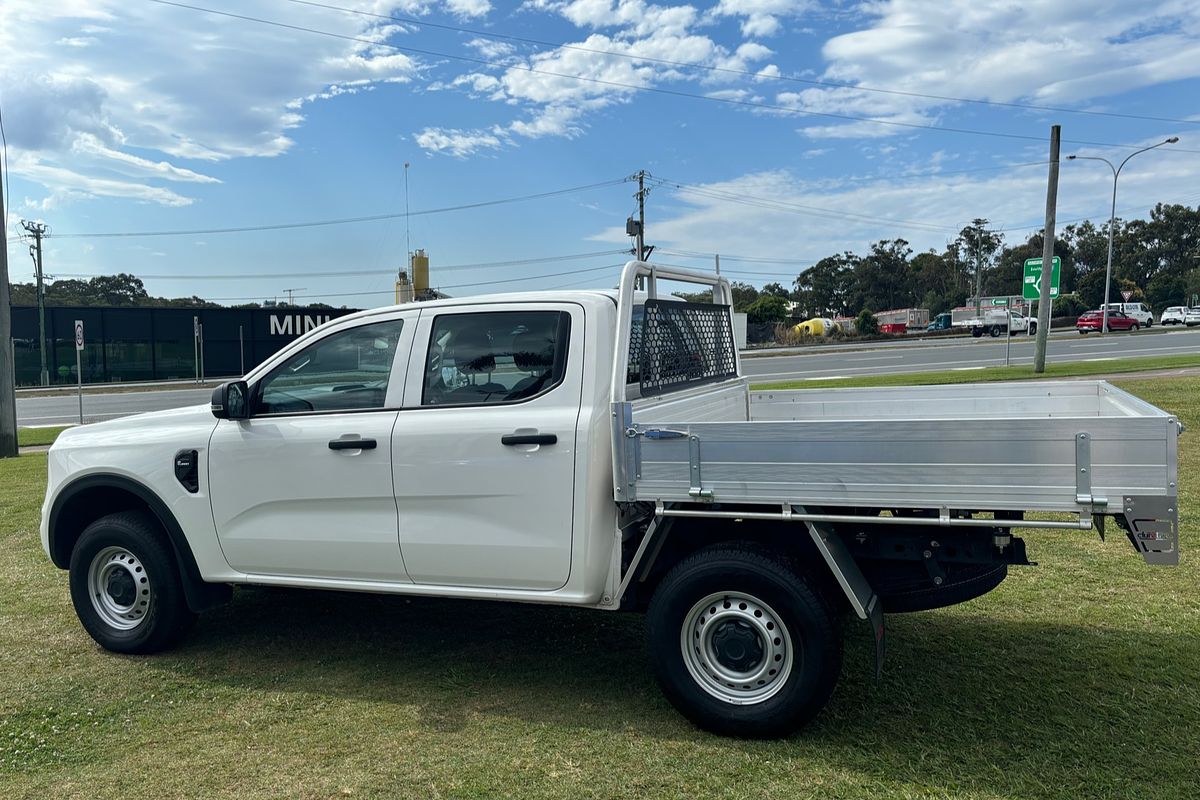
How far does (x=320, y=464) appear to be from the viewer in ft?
14.6

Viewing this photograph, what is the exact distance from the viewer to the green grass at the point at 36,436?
17891mm

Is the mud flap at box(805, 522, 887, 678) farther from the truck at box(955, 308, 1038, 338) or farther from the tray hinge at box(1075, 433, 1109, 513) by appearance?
the truck at box(955, 308, 1038, 338)

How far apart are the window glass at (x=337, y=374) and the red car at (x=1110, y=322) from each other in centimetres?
5171

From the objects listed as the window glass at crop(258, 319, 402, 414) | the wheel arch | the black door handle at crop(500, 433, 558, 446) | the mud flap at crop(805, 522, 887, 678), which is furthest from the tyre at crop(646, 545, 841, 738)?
the wheel arch

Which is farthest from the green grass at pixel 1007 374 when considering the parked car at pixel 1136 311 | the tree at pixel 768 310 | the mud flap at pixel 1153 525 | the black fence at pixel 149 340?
the tree at pixel 768 310

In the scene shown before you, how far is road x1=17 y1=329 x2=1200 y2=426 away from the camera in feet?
85.5

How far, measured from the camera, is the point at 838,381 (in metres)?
22.7

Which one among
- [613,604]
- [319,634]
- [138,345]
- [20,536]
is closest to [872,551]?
[613,604]

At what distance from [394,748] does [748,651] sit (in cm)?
158

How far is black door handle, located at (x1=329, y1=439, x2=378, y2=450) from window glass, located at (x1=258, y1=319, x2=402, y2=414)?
0.67ft

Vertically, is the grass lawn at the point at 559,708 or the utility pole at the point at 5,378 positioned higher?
the utility pole at the point at 5,378

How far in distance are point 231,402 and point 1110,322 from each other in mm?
57229

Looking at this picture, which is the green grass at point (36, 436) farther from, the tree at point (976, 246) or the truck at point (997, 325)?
the tree at point (976, 246)

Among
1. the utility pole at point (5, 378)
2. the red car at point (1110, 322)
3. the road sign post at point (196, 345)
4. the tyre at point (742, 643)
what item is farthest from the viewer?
the red car at point (1110, 322)
